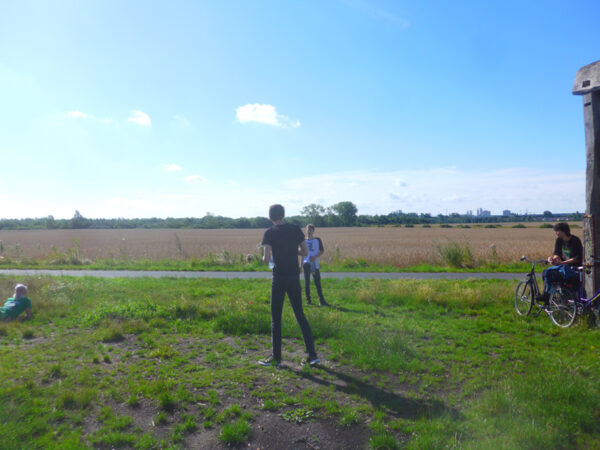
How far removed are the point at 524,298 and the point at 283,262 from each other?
590 cm

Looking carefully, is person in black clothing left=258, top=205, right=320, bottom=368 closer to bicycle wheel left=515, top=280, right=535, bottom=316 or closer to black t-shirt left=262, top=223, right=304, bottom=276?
black t-shirt left=262, top=223, right=304, bottom=276

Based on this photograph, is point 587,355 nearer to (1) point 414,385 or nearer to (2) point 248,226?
→ (1) point 414,385

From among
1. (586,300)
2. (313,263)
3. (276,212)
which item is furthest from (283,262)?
(586,300)

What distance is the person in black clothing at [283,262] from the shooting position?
5.57m

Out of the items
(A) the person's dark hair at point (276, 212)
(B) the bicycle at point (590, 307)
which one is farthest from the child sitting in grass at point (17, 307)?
(B) the bicycle at point (590, 307)

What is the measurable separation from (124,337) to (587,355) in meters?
7.39

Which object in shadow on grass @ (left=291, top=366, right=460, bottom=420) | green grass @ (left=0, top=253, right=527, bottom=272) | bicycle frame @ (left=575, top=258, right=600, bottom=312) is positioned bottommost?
shadow on grass @ (left=291, top=366, right=460, bottom=420)

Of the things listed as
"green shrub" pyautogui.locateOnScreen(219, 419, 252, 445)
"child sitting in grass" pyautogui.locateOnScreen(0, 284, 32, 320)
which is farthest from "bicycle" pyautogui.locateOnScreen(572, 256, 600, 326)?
"child sitting in grass" pyautogui.locateOnScreen(0, 284, 32, 320)

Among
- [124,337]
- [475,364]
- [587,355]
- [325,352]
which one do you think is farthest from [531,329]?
[124,337]

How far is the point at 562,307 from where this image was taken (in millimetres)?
7516

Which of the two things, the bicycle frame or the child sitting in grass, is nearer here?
the bicycle frame

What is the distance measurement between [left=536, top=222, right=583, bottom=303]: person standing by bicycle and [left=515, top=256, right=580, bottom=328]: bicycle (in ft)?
0.42

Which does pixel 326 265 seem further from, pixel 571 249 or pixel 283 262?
pixel 283 262

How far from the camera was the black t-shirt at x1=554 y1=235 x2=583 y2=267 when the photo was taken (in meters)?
7.54
